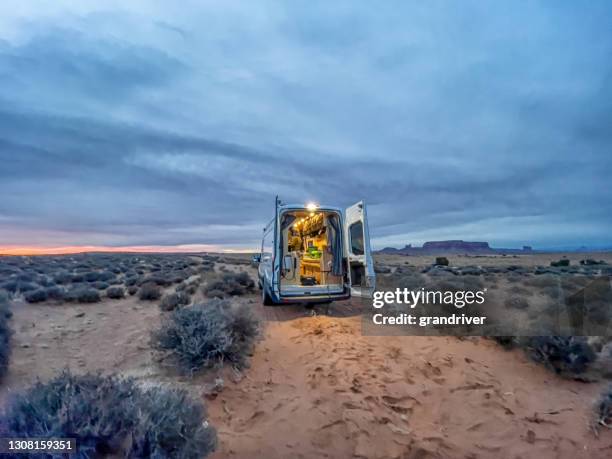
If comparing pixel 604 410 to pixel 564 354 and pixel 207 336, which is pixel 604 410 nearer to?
pixel 564 354

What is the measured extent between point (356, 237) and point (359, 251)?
41 cm

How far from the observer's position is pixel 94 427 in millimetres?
2426

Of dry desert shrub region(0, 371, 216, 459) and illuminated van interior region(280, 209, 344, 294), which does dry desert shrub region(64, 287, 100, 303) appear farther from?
dry desert shrub region(0, 371, 216, 459)

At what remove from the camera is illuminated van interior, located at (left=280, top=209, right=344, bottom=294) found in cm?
909

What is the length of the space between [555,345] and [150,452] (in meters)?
6.15

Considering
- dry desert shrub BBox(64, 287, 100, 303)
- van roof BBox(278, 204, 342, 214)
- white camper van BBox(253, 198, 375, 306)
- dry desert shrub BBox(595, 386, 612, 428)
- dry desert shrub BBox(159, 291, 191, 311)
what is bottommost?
dry desert shrub BBox(595, 386, 612, 428)

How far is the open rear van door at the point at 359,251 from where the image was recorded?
27.0ft

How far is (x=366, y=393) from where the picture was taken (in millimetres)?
4590

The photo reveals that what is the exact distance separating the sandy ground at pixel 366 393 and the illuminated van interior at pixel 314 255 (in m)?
1.99

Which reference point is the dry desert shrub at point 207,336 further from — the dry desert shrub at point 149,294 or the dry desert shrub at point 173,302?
the dry desert shrub at point 149,294

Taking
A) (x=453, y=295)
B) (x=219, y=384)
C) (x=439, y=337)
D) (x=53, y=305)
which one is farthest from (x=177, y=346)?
(x=53, y=305)

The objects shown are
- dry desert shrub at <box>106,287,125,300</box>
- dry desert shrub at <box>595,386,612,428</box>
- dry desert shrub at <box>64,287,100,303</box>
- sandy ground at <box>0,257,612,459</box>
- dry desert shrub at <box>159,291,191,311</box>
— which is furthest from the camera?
dry desert shrub at <box>106,287,125,300</box>

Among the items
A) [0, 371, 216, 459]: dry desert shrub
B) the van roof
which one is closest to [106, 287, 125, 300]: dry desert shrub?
the van roof

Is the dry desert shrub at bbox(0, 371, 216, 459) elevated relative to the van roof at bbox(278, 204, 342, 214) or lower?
lower
